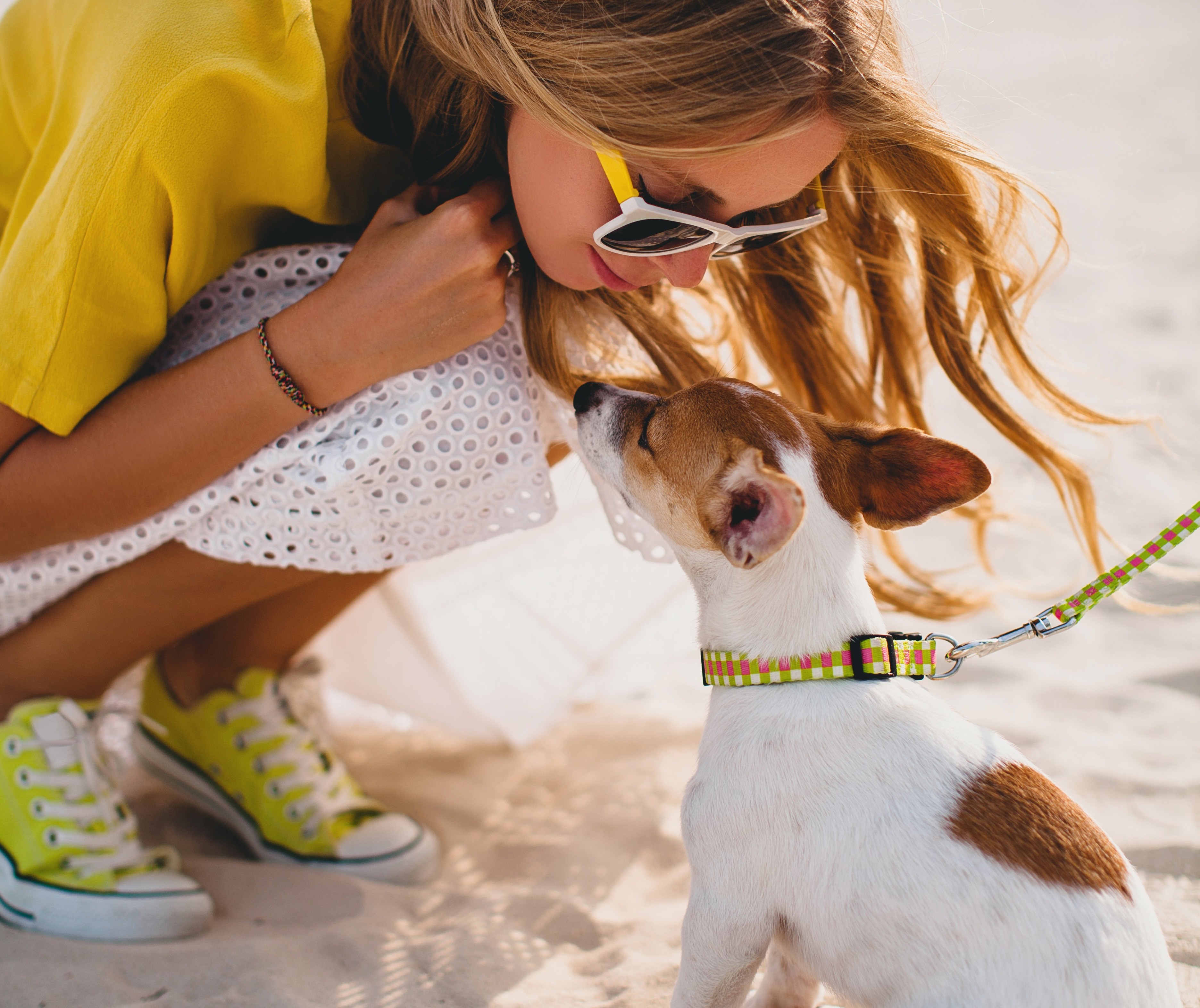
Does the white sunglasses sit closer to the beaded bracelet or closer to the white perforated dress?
the white perforated dress

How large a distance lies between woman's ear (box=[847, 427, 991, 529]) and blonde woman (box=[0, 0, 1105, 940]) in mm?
388

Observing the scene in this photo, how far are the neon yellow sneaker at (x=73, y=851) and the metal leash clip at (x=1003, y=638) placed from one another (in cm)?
123

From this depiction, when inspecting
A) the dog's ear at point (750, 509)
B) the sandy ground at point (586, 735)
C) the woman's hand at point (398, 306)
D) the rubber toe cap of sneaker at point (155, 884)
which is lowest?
the sandy ground at point (586, 735)

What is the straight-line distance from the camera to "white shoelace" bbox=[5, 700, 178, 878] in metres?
1.69

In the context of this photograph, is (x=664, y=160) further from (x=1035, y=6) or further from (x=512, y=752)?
(x=1035, y=6)

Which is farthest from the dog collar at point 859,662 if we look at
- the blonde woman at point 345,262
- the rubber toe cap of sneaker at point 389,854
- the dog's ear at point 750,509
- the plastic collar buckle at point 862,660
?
the rubber toe cap of sneaker at point 389,854

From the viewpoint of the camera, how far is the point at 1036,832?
46.8 inches

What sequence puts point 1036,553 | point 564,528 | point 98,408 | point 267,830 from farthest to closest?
point 1036,553 → point 564,528 → point 267,830 → point 98,408

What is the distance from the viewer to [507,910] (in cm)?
175

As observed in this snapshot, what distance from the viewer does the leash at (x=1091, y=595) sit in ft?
4.33

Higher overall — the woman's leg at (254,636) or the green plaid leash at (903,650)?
the green plaid leash at (903,650)

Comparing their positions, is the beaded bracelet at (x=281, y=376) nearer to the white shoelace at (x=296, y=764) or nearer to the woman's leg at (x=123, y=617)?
the woman's leg at (x=123, y=617)

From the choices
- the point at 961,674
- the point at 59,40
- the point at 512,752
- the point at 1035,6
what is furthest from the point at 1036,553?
the point at 1035,6

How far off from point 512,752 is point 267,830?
61cm
